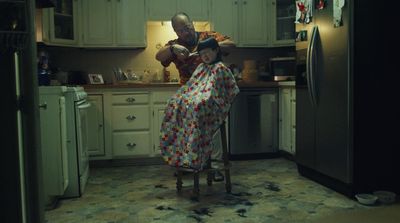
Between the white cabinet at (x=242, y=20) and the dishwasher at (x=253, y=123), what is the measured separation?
27.3 inches

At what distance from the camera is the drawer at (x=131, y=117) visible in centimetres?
402

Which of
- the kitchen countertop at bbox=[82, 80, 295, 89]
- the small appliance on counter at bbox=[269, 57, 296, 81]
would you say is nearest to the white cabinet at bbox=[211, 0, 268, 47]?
the small appliance on counter at bbox=[269, 57, 296, 81]

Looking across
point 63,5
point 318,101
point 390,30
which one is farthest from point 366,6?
point 63,5

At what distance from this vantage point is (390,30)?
8.96 feet

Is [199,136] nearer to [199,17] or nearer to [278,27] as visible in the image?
[199,17]

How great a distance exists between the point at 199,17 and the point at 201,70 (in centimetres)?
156

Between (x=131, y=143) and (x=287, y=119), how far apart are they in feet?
5.50

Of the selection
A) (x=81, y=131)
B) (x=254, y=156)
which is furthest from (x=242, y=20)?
(x=81, y=131)

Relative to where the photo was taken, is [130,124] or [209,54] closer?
[209,54]

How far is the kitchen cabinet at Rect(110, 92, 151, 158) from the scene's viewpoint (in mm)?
4016

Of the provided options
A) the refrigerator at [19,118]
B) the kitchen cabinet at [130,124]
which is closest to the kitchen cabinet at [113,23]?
the kitchen cabinet at [130,124]

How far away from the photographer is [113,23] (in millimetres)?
4246

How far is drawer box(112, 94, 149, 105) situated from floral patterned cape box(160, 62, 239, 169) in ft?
3.70

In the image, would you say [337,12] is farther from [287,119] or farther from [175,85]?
[175,85]
